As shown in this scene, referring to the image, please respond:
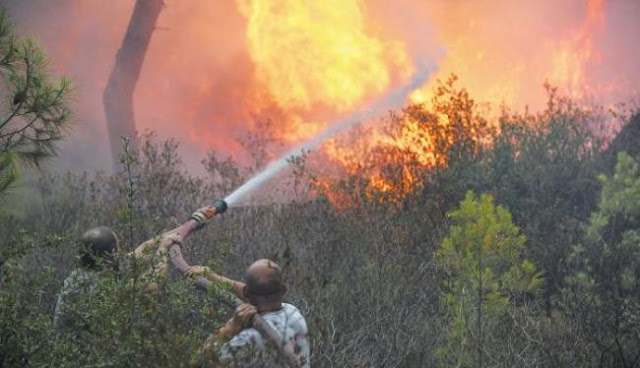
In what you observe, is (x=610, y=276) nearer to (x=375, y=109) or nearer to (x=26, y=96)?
(x=26, y=96)

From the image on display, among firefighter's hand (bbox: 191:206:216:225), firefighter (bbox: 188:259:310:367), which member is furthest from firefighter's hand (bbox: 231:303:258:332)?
firefighter's hand (bbox: 191:206:216:225)

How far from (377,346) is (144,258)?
231cm

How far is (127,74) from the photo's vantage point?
14289mm

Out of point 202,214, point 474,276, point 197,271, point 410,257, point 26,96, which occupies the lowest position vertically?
point 474,276

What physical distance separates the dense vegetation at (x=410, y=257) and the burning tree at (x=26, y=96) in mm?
569

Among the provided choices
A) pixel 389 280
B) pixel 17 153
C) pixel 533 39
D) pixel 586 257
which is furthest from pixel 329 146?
pixel 533 39

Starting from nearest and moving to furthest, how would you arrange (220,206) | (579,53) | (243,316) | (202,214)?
(243,316), (202,214), (220,206), (579,53)

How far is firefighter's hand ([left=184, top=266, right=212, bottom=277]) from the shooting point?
3826 mm

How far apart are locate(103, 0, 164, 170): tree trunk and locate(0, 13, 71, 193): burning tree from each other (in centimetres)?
945

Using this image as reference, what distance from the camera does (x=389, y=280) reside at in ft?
19.5

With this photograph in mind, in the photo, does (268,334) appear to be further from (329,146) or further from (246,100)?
(246,100)

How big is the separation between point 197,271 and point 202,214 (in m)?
0.66

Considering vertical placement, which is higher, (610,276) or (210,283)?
(210,283)

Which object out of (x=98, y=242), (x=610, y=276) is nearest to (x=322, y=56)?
(x=610, y=276)
